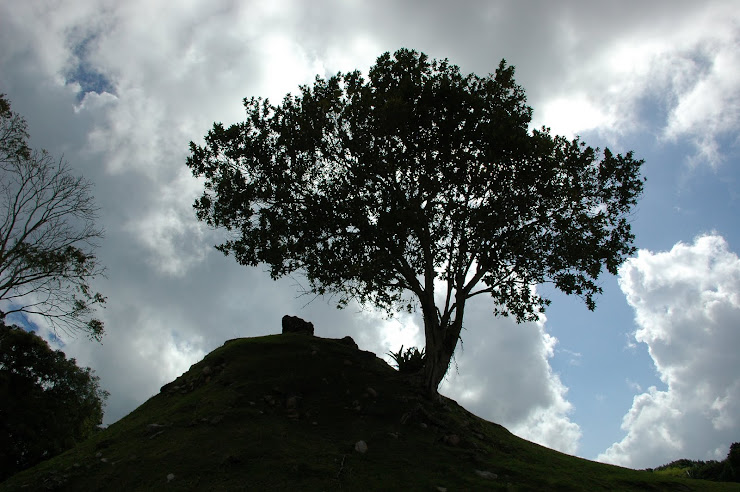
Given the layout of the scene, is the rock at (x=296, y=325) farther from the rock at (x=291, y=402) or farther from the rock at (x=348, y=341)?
the rock at (x=291, y=402)

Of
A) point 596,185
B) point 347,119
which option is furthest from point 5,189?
point 596,185

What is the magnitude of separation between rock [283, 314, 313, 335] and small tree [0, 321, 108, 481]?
41.7 ft

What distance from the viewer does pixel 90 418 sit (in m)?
28.1

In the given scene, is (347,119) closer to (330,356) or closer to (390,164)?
(390,164)

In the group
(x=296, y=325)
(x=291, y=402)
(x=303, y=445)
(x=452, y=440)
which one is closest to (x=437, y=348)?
(x=452, y=440)

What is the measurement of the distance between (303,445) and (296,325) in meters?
12.7

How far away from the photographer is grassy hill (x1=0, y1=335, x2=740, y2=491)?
37.5 ft

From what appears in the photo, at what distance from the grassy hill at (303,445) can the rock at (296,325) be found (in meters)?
5.42

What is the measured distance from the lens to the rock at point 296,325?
2519 cm

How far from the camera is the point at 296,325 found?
25391mm

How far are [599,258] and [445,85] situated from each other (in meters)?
8.78

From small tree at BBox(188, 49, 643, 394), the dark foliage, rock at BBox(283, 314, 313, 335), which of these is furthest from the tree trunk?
the dark foliage

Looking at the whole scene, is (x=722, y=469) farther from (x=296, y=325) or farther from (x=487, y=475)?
(x=296, y=325)

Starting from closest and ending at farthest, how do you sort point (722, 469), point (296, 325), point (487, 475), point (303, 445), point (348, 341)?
point (487, 475)
point (303, 445)
point (722, 469)
point (348, 341)
point (296, 325)
